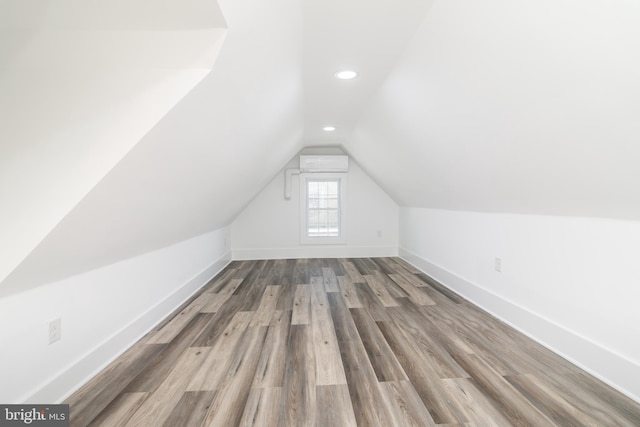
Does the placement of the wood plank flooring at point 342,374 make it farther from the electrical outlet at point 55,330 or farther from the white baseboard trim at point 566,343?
the electrical outlet at point 55,330

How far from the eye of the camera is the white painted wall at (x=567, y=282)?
167cm

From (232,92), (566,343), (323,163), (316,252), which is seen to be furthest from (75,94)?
(316,252)

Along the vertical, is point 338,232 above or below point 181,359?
above

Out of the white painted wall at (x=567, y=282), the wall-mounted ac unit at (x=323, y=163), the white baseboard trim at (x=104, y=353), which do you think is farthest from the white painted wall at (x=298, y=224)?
the white painted wall at (x=567, y=282)

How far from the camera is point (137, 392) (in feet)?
5.37

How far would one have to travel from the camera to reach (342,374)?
1788 mm

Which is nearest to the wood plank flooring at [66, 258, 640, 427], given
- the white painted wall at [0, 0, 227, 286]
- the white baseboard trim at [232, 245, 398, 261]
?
the white painted wall at [0, 0, 227, 286]

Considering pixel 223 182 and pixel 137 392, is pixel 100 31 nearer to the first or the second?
pixel 223 182

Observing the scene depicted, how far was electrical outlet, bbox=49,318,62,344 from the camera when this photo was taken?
61.1 inches

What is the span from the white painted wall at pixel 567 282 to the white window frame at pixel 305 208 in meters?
2.56

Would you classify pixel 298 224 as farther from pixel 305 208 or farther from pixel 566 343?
pixel 566 343

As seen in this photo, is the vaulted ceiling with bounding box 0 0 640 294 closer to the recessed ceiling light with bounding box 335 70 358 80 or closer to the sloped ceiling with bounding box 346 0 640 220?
the sloped ceiling with bounding box 346 0 640 220

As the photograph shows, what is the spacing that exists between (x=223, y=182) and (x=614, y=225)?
114 inches

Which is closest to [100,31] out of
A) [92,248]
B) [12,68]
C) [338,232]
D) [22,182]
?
[12,68]
